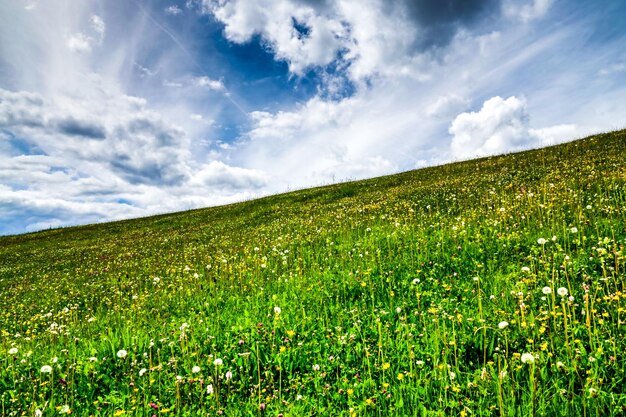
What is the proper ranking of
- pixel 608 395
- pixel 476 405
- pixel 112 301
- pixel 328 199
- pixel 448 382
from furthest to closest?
pixel 328 199 < pixel 112 301 < pixel 448 382 < pixel 476 405 < pixel 608 395

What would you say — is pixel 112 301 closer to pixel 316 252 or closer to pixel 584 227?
pixel 316 252

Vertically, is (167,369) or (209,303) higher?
(209,303)

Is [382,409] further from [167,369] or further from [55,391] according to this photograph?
[55,391]

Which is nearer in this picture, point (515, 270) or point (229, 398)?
point (229, 398)

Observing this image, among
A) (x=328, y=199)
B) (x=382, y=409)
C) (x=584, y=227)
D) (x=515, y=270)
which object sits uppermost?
(x=328, y=199)

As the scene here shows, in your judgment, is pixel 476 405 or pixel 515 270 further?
pixel 515 270

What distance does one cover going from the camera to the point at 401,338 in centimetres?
463

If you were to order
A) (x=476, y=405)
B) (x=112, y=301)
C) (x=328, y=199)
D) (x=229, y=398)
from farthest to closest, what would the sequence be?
(x=328, y=199), (x=112, y=301), (x=229, y=398), (x=476, y=405)

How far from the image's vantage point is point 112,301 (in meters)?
10.2

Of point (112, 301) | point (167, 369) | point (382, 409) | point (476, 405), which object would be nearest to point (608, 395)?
point (476, 405)

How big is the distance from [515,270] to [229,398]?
5193 mm

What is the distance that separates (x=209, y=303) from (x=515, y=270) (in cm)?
598

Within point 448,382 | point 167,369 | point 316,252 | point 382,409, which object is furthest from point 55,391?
point 316,252

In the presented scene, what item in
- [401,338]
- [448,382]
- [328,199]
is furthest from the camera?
[328,199]
